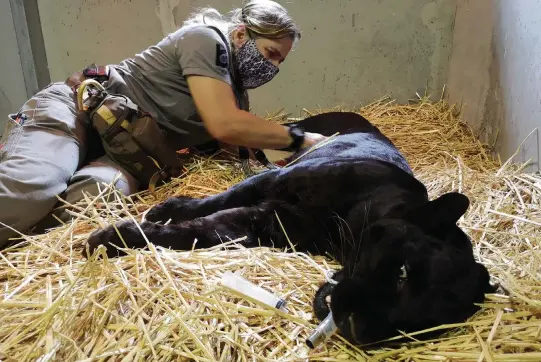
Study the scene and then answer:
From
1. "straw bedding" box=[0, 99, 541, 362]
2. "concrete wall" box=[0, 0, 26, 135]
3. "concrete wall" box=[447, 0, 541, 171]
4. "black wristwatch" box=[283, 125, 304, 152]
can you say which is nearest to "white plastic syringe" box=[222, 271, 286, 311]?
"straw bedding" box=[0, 99, 541, 362]

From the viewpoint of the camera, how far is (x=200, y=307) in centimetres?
137

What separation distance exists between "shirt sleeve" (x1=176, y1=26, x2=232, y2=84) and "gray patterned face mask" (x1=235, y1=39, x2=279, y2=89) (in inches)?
4.3

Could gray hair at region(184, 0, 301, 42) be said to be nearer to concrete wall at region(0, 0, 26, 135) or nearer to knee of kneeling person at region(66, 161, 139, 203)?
knee of kneeling person at region(66, 161, 139, 203)

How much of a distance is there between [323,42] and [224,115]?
1981 mm

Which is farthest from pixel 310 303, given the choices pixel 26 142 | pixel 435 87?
pixel 435 87

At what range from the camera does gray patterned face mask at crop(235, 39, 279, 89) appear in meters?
2.61

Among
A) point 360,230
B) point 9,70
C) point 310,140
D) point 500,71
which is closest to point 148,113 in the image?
point 310,140

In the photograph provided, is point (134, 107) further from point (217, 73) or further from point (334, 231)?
point (334, 231)

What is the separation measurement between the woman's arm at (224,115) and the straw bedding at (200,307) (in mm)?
713

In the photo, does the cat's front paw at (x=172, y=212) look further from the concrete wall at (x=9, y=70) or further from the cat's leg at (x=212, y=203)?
the concrete wall at (x=9, y=70)

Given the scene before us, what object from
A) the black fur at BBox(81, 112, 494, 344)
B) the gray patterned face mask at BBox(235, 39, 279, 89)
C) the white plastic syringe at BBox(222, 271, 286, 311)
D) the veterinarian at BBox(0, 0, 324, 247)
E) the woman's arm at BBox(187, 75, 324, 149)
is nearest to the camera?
the black fur at BBox(81, 112, 494, 344)

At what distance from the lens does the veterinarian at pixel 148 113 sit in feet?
7.43

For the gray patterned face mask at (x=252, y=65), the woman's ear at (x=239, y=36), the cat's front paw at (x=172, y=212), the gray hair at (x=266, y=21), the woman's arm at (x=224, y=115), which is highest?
the gray hair at (x=266, y=21)

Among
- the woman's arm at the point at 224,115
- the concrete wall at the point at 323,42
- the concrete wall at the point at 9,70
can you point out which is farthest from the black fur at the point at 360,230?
the concrete wall at the point at 9,70
